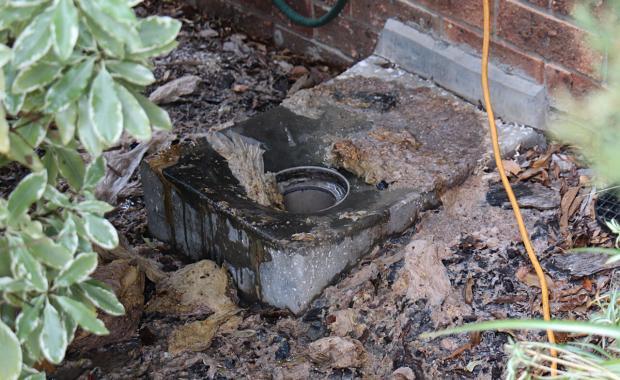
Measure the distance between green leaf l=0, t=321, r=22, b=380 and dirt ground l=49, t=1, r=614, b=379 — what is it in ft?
2.90

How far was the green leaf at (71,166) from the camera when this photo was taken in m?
1.53

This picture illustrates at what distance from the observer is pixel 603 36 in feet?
6.96

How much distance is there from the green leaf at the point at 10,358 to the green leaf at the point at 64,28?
0.46m

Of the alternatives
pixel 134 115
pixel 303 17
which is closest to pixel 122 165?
pixel 303 17

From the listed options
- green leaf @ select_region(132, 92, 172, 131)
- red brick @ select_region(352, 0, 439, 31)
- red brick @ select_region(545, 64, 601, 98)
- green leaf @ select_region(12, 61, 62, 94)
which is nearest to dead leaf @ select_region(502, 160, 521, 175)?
red brick @ select_region(545, 64, 601, 98)

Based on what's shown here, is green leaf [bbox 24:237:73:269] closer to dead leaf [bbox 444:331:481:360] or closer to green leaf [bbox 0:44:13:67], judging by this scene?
green leaf [bbox 0:44:13:67]

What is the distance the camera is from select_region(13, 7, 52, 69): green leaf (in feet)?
4.08

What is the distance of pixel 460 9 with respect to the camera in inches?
115

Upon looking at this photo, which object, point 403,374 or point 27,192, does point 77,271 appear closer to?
point 27,192

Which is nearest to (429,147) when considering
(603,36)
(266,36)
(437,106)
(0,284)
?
(437,106)

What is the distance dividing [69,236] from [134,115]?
23cm

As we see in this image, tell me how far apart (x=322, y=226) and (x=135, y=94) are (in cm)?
103

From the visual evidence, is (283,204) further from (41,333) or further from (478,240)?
(41,333)

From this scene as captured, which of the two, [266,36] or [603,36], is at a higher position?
[603,36]
